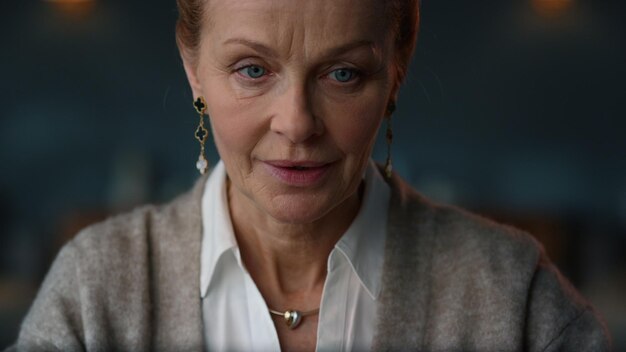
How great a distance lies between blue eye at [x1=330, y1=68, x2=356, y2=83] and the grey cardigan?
38cm

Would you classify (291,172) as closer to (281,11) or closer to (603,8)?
(281,11)

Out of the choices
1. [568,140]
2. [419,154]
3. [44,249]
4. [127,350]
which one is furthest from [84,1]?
[127,350]

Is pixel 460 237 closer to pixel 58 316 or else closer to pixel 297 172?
pixel 297 172

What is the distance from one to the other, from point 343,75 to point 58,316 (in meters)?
0.62

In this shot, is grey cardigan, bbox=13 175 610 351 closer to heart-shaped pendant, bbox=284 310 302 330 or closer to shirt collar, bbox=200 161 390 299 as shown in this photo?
shirt collar, bbox=200 161 390 299

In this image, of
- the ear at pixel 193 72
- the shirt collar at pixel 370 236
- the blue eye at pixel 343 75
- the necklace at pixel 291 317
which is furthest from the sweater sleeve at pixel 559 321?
the ear at pixel 193 72

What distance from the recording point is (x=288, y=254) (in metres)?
1.48

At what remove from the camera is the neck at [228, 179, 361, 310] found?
1464 millimetres

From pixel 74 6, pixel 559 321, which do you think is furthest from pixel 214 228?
pixel 74 6

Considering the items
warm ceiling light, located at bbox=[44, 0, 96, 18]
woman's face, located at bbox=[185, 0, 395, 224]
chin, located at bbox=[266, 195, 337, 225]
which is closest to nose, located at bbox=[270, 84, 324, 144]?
woman's face, located at bbox=[185, 0, 395, 224]

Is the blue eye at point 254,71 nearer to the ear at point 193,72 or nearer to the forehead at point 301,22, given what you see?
the forehead at point 301,22

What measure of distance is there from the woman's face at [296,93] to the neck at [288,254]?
0.41 feet

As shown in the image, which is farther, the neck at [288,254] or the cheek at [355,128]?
the neck at [288,254]

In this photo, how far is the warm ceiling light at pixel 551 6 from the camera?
120 inches
